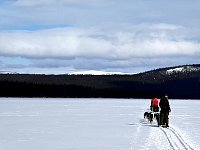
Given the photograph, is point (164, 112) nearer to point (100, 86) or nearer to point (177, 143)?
point (177, 143)

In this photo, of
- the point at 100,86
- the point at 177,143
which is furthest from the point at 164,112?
the point at 100,86

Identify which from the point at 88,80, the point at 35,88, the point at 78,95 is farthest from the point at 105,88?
the point at 35,88

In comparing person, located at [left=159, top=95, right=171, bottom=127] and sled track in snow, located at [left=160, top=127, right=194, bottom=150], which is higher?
person, located at [left=159, top=95, right=171, bottom=127]

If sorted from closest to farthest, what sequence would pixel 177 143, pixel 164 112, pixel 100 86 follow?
pixel 177 143 → pixel 164 112 → pixel 100 86

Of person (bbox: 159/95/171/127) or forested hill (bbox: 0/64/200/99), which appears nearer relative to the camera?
person (bbox: 159/95/171/127)

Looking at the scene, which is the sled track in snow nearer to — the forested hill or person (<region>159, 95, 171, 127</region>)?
person (<region>159, 95, 171, 127</region>)

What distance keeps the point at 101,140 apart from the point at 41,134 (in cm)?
290

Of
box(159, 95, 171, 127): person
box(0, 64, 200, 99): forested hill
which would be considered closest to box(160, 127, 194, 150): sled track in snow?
box(159, 95, 171, 127): person

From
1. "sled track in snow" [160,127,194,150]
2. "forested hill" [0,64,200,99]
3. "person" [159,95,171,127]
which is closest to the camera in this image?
"sled track in snow" [160,127,194,150]

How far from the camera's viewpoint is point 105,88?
15125 centimetres

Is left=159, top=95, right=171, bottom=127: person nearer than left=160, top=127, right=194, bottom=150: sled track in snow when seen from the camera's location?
No

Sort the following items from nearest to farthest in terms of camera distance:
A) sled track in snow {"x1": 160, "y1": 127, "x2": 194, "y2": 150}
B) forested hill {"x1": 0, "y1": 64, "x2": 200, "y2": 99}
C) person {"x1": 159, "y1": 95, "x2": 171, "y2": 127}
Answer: sled track in snow {"x1": 160, "y1": 127, "x2": 194, "y2": 150}, person {"x1": 159, "y1": 95, "x2": 171, "y2": 127}, forested hill {"x1": 0, "y1": 64, "x2": 200, "y2": 99}

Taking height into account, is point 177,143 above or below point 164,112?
below

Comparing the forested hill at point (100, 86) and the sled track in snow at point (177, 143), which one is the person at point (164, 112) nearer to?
the sled track in snow at point (177, 143)
